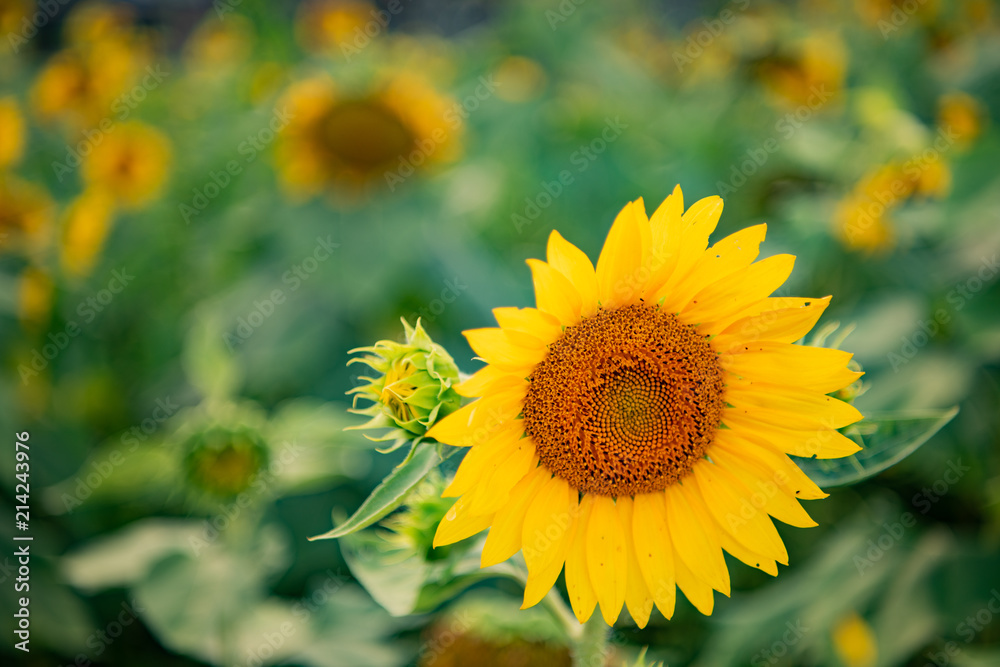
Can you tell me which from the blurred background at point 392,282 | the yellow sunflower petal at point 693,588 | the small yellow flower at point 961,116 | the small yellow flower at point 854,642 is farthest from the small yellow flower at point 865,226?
the yellow sunflower petal at point 693,588

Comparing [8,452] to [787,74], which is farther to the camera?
[787,74]

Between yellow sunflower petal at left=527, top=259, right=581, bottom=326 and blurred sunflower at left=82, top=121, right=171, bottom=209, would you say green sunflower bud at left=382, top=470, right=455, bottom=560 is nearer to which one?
yellow sunflower petal at left=527, top=259, right=581, bottom=326

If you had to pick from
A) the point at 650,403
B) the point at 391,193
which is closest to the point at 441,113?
the point at 391,193

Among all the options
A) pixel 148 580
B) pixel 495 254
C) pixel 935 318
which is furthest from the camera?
pixel 495 254

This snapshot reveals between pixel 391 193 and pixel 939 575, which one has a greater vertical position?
pixel 391 193

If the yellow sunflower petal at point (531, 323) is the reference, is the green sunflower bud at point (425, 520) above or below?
below

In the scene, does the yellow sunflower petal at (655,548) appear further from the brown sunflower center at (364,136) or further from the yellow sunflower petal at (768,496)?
the brown sunflower center at (364,136)

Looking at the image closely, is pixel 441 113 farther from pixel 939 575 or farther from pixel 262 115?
pixel 939 575

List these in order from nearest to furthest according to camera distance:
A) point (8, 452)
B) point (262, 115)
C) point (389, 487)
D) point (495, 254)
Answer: point (389, 487), point (8, 452), point (495, 254), point (262, 115)
